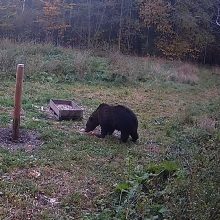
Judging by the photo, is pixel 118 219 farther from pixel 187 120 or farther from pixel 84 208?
pixel 187 120

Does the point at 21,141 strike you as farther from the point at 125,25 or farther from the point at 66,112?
the point at 125,25

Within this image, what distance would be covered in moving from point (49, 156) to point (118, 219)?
2.97 m

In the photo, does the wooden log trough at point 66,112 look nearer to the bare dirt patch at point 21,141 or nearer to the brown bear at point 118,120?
the brown bear at point 118,120

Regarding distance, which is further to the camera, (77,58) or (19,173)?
(77,58)

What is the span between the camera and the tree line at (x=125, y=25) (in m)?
29.1

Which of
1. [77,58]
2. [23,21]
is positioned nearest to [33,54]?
[77,58]

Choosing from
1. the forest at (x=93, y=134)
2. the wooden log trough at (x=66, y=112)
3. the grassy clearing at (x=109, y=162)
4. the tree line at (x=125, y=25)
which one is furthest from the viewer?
the tree line at (x=125, y=25)

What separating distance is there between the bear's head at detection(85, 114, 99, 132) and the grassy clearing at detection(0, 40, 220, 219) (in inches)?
15.6

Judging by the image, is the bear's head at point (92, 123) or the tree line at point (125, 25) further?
the tree line at point (125, 25)

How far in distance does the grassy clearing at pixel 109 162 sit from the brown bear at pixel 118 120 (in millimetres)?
299

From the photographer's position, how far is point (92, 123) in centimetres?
1027

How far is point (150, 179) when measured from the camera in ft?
21.2

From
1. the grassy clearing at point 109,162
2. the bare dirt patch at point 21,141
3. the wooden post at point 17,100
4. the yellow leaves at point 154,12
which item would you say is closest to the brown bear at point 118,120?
the grassy clearing at point 109,162

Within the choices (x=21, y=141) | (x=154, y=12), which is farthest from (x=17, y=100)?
(x=154, y=12)
